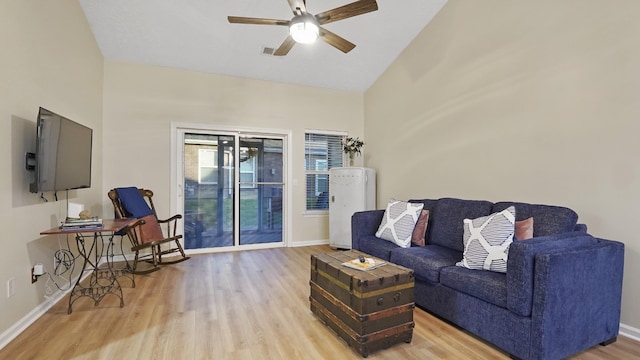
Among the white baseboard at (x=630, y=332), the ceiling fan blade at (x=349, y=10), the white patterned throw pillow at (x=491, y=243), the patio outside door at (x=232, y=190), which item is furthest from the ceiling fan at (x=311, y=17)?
the white baseboard at (x=630, y=332)

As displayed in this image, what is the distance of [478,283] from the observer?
84.9 inches

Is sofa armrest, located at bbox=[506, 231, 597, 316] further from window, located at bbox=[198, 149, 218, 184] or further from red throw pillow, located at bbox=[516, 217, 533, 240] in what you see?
window, located at bbox=[198, 149, 218, 184]

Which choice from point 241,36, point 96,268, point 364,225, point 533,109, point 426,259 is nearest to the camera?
point 426,259

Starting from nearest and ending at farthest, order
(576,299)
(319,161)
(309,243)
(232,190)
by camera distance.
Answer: (576,299) → (232,190) → (309,243) → (319,161)

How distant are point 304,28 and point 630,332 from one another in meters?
3.34

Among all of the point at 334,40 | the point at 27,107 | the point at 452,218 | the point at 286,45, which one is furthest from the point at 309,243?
the point at 27,107

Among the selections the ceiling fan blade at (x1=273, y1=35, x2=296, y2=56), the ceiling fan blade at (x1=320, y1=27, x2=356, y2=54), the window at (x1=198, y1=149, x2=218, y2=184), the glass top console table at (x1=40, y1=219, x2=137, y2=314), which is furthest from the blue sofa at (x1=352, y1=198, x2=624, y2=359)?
the window at (x1=198, y1=149, x2=218, y2=184)

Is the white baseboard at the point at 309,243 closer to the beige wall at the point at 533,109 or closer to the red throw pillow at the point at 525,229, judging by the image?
the beige wall at the point at 533,109

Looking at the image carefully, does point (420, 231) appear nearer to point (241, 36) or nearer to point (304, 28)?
point (304, 28)

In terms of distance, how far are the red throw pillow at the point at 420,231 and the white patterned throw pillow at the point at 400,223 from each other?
6 centimetres

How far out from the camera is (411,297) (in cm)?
215

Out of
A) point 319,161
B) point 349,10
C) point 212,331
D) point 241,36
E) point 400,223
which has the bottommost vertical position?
point 212,331

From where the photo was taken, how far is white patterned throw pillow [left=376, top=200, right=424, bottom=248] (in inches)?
124

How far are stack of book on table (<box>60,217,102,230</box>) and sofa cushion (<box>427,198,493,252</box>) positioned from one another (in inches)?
123
